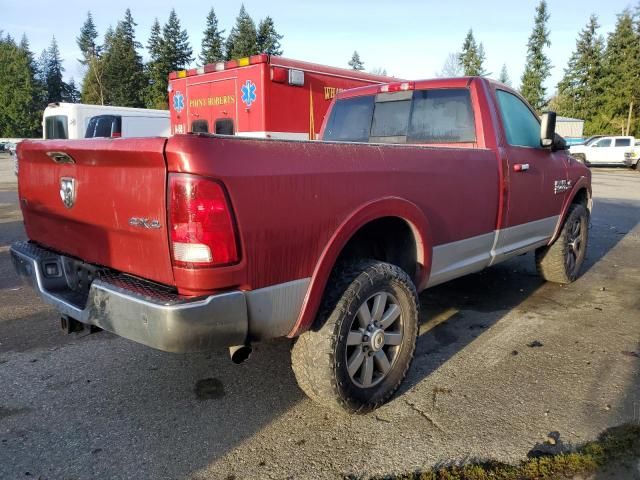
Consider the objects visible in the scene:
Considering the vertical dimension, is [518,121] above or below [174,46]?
below

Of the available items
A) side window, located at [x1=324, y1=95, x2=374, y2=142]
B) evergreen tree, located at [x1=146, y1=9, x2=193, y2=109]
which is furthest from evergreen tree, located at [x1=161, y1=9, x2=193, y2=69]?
side window, located at [x1=324, y1=95, x2=374, y2=142]

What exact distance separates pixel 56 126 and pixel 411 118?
508 inches

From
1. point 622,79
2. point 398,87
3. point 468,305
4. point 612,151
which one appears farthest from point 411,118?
point 622,79

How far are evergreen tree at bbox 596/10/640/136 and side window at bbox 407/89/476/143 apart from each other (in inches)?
1867

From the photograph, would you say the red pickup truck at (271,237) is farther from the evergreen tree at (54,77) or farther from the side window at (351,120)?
the evergreen tree at (54,77)

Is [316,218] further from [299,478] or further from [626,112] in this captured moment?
A: [626,112]

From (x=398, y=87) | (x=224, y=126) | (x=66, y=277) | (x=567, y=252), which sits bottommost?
(x=567, y=252)

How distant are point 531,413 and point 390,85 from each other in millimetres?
2888

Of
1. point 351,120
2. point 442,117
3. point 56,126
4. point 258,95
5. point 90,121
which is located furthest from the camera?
point 56,126

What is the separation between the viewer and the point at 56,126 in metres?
14.5

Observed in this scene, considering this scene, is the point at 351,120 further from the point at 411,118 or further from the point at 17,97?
the point at 17,97

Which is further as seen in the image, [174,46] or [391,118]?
[174,46]

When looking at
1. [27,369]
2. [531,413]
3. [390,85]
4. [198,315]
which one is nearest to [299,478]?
[198,315]

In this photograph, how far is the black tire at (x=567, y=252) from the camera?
5.43m
